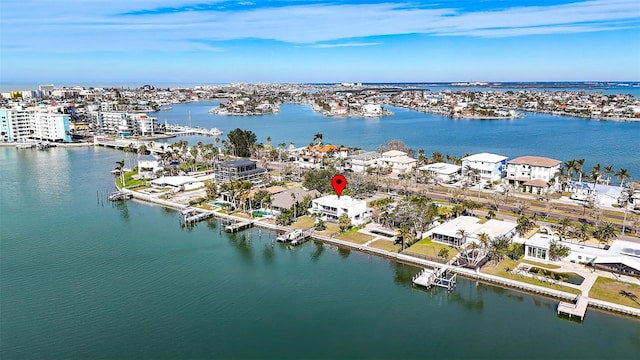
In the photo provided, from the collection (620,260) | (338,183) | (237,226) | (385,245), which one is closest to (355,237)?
(385,245)

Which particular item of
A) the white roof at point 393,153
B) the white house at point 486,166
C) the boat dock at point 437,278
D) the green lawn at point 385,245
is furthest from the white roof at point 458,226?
the white roof at point 393,153

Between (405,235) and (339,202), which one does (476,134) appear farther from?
(405,235)

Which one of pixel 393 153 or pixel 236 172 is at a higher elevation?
pixel 393 153

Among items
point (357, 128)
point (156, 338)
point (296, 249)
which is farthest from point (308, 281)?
point (357, 128)

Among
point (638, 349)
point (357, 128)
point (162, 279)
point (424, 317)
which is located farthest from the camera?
point (357, 128)

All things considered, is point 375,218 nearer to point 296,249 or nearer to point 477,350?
point 296,249

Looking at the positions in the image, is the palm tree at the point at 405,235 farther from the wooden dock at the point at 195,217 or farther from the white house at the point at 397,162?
the white house at the point at 397,162

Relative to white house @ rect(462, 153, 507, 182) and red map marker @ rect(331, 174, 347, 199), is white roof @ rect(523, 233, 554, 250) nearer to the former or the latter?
red map marker @ rect(331, 174, 347, 199)

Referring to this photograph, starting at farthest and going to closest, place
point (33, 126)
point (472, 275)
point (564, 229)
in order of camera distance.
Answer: point (33, 126)
point (564, 229)
point (472, 275)
